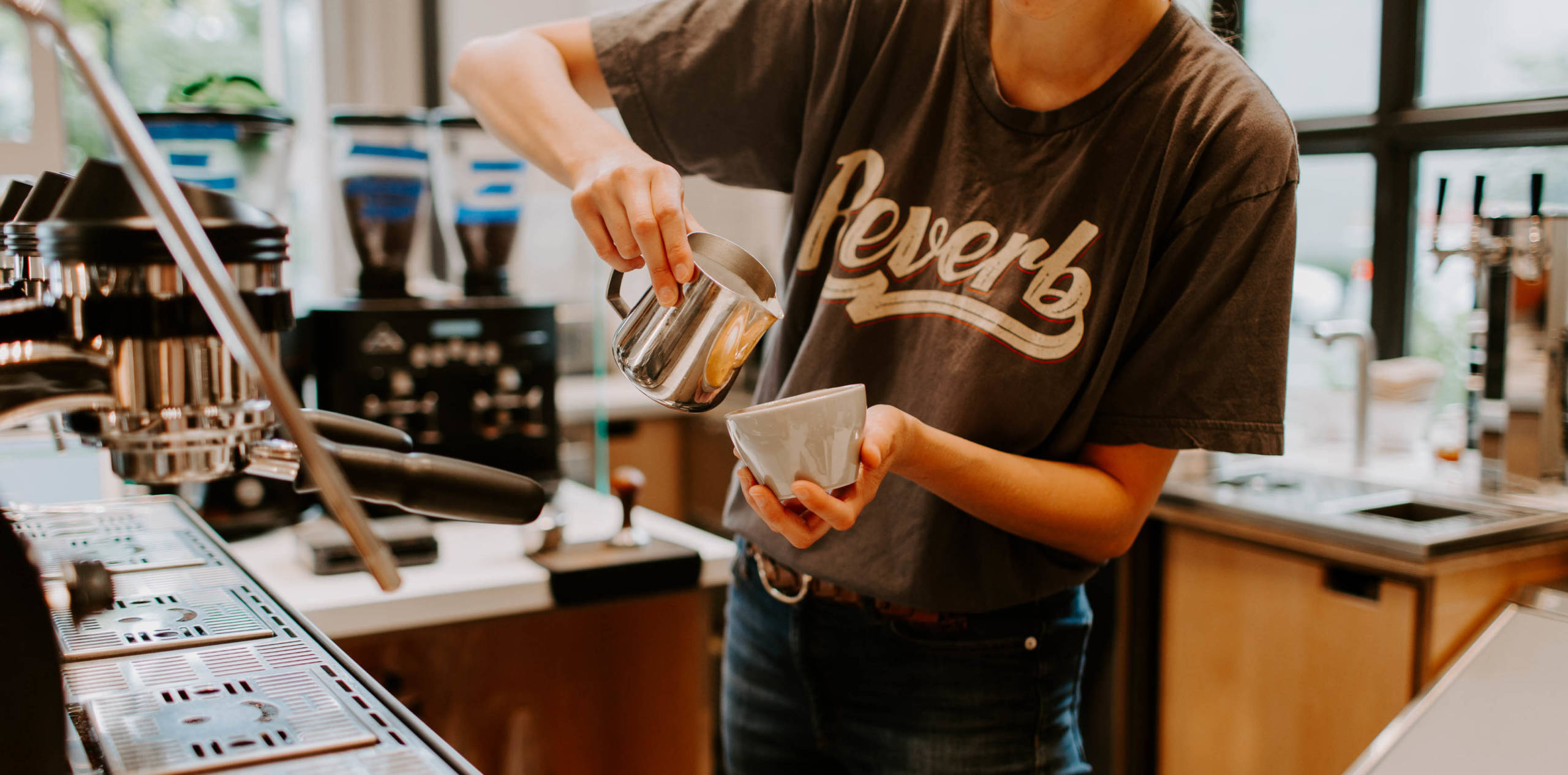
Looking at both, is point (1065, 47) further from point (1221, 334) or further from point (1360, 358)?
point (1360, 358)

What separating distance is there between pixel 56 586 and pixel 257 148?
115 cm

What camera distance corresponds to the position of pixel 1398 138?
256cm

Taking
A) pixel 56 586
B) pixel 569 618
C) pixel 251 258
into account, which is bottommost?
pixel 569 618

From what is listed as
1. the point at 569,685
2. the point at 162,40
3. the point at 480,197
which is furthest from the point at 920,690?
the point at 162,40

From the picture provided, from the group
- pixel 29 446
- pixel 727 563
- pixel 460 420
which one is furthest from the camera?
pixel 460 420

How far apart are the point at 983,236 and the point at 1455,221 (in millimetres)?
2011

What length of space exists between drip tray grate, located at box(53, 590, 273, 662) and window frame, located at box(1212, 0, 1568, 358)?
7.49 ft

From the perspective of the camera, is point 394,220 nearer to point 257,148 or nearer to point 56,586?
point 257,148

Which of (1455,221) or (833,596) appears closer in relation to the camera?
(833,596)

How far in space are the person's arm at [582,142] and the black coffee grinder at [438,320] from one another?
668 millimetres

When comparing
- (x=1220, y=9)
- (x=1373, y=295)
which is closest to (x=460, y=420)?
(x=1220, y=9)

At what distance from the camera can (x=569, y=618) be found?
179cm

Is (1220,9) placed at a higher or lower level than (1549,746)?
higher

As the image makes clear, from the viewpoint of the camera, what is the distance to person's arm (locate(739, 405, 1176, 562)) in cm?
82
